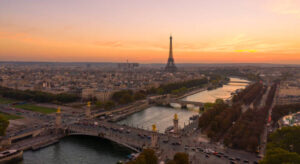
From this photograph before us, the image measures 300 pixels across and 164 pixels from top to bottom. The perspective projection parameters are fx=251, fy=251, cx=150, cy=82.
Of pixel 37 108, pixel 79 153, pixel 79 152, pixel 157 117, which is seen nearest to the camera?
pixel 79 153

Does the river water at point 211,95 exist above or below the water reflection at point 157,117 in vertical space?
above

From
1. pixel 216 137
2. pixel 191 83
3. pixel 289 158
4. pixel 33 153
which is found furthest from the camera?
pixel 191 83

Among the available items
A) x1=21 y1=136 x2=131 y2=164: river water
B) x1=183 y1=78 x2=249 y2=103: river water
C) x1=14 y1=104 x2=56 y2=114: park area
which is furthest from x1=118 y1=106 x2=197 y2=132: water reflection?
x1=183 y1=78 x2=249 y2=103: river water

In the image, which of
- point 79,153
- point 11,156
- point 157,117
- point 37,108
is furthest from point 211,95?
point 11,156

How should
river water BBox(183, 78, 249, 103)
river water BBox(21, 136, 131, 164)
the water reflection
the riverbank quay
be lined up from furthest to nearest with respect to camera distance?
1. river water BBox(183, 78, 249, 103)
2. the water reflection
3. river water BBox(21, 136, 131, 164)
4. the riverbank quay

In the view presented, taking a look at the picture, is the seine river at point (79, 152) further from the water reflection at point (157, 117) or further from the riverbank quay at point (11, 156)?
the water reflection at point (157, 117)

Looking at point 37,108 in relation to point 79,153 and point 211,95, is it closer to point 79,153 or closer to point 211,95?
point 79,153

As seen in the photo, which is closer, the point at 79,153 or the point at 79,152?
the point at 79,153

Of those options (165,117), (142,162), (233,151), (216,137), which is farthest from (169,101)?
(142,162)

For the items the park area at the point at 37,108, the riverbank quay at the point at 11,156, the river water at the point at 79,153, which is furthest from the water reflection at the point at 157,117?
the riverbank quay at the point at 11,156

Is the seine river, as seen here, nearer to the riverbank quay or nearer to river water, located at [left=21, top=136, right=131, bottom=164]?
river water, located at [left=21, top=136, right=131, bottom=164]

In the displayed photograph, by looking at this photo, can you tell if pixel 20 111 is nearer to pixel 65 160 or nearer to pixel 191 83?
pixel 65 160
